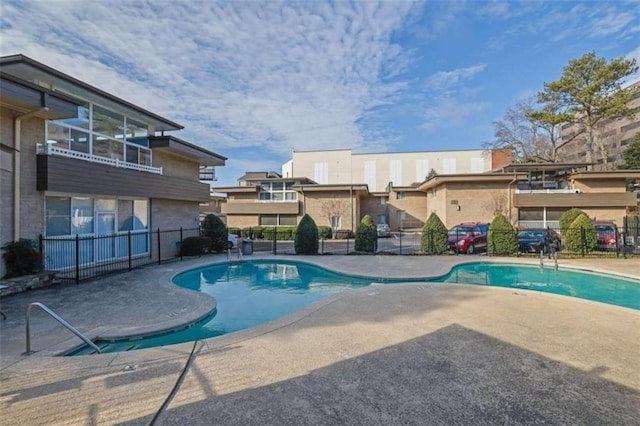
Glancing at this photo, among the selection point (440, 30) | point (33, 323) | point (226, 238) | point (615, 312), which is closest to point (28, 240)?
point (33, 323)

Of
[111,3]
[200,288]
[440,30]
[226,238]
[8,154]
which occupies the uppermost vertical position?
[440,30]

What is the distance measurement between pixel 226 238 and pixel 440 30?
14.4m

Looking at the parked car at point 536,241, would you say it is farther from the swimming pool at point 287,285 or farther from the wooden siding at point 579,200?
the wooden siding at point 579,200

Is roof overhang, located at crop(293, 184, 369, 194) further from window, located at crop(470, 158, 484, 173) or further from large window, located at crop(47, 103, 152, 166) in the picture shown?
window, located at crop(470, 158, 484, 173)

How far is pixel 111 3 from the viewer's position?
29.5ft

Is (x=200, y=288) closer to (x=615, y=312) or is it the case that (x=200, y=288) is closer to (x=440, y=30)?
(x=615, y=312)

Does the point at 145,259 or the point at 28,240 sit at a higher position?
the point at 28,240

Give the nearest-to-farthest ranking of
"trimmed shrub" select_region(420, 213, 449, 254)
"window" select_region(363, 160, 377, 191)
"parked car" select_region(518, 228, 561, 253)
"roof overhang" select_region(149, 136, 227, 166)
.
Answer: "roof overhang" select_region(149, 136, 227, 166)
"trimmed shrub" select_region(420, 213, 449, 254)
"parked car" select_region(518, 228, 561, 253)
"window" select_region(363, 160, 377, 191)

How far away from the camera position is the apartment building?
848cm

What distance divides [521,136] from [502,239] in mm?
24989

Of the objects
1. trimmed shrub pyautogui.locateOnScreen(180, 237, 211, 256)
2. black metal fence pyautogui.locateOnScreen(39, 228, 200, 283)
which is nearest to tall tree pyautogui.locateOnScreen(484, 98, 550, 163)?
trimmed shrub pyautogui.locateOnScreen(180, 237, 211, 256)

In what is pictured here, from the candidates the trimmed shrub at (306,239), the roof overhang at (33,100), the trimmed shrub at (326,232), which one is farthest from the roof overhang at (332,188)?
the roof overhang at (33,100)

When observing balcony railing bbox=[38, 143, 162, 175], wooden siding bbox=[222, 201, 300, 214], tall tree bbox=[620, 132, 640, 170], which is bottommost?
wooden siding bbox=[222, 201, 300, 214]

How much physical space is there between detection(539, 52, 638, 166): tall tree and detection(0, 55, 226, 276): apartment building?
3139 centimetres
